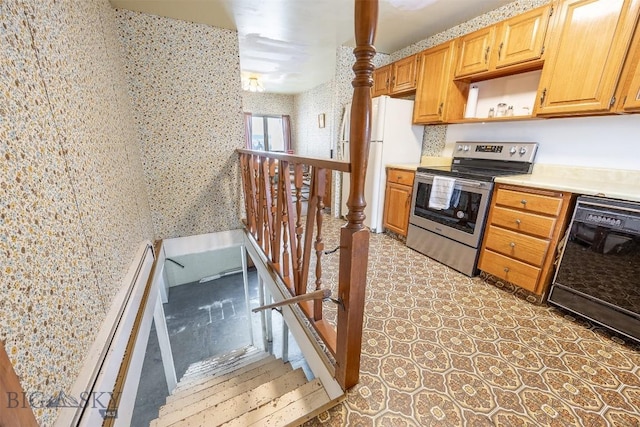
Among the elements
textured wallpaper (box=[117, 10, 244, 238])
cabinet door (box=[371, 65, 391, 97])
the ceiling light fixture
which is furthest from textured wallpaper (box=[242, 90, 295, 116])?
cabinet door (box=[371, 65, 391, 97])

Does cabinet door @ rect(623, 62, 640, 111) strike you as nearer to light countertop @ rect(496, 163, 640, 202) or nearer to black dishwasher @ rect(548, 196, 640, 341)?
light countertop @ rect(496, 163, 640, 202)

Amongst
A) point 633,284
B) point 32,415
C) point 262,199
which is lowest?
point 633,284

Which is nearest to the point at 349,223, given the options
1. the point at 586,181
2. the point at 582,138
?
the point at 586,181

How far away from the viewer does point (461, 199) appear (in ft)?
7.23

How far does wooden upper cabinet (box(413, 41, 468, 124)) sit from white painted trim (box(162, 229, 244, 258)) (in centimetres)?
277

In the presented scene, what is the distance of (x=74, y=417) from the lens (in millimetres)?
756

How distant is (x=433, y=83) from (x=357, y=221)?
2527mm

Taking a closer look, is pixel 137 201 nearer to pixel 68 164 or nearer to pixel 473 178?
pixel 68 164

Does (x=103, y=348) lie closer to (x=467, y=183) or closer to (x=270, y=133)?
(x=467, y=183)

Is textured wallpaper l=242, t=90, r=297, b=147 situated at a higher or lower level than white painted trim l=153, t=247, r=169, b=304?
higher

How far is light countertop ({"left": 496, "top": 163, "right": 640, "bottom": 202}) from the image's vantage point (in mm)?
1472

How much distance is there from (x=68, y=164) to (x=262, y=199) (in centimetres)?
123

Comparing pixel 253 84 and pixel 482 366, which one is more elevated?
pixel 253 84

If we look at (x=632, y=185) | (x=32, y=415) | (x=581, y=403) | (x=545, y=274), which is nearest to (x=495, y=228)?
(x=545, y=274)
